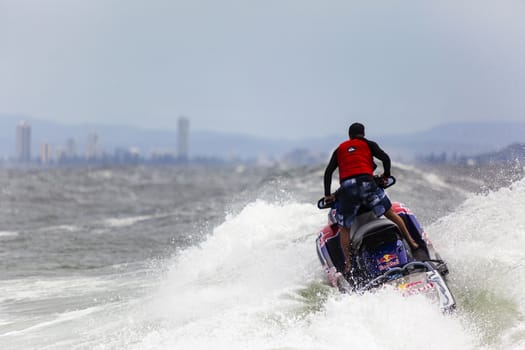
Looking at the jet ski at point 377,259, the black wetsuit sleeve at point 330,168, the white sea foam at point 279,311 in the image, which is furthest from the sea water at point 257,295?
the black wetsuit sleeve at point 330,168

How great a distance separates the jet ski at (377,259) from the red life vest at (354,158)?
1.57 ft

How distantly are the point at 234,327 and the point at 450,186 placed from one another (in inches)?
1151

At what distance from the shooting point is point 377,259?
7.98m

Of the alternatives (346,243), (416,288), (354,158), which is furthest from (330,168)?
(416,288)

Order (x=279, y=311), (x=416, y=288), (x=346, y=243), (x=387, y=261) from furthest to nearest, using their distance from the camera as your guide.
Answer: (x=346, y=243), (x=387, y=261), (x=279, y=311), (x=416, y=288)

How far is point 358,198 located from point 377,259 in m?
0.69

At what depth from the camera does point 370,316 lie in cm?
657

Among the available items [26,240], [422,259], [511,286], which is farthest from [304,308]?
[26,240]

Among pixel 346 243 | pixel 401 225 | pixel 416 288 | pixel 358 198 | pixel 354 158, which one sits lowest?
pixel 416 288

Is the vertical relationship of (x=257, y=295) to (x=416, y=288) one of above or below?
below

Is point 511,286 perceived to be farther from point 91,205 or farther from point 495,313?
point 91,205

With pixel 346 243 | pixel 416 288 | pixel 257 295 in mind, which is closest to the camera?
pixel 416 288

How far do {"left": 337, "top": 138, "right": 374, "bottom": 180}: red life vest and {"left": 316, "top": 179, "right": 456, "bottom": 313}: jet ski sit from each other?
479 millimetres

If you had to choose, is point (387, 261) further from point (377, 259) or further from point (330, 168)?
point (330, 168)
